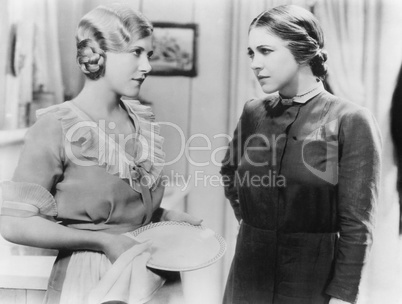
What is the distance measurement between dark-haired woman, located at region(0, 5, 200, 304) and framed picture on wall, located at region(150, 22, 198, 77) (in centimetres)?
6

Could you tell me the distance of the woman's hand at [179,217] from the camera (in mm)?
1254

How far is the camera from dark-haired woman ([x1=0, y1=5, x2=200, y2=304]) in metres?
1.09

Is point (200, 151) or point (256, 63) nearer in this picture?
point (256, 63)

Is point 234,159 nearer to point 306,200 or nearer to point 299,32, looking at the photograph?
point 306,200

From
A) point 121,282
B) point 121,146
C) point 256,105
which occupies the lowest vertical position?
point 121,282

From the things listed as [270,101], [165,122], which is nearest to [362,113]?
[270,101]

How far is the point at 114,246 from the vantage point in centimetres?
114

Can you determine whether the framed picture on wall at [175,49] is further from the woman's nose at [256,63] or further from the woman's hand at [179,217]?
the woman's hand at [179,217]

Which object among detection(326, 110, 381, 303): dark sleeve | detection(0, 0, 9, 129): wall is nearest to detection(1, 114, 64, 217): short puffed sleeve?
detection(0, 0, 9, 129): wall

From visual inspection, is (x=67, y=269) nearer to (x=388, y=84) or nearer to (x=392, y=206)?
(x=392, y=206)

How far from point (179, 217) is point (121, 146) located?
276mm

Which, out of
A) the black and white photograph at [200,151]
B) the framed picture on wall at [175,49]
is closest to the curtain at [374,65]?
the black and white photograph at [200,151]

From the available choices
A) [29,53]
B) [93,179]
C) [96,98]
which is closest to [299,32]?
[96,98]

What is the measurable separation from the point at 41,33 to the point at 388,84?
1051mm
